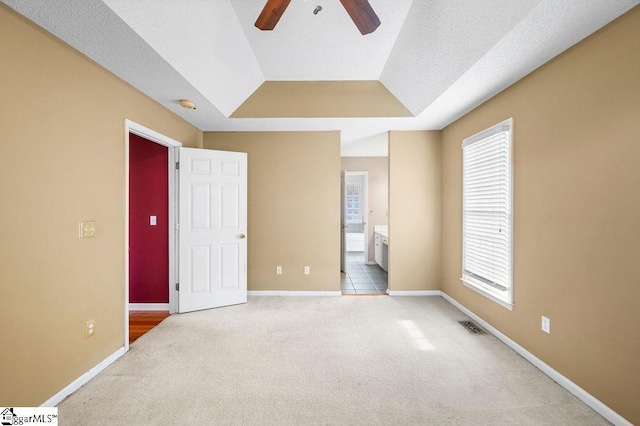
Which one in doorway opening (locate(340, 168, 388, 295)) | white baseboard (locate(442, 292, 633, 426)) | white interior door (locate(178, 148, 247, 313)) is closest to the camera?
white baseboard (locate(442, 292, 633, 426))

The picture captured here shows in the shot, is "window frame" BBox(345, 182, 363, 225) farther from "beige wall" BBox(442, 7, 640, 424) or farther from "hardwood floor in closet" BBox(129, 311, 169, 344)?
"hardwood floor in closet" BBox(129, 311, 169, 344)

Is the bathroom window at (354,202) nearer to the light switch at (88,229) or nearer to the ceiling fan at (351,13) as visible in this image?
the ceiling fan at (351,13)

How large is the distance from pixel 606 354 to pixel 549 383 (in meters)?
0.50

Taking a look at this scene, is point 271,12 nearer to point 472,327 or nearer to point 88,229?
point 88,229

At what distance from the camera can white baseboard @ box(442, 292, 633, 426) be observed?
5.13 feet

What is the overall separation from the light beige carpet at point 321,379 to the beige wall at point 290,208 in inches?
37.1

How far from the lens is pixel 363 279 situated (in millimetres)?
4914

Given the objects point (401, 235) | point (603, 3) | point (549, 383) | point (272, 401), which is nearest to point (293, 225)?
point (401, 235)

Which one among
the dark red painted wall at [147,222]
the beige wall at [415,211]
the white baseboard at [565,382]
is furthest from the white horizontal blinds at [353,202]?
the dark red painted wall at [147,222]

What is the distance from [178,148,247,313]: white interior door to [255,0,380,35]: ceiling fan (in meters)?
2.07

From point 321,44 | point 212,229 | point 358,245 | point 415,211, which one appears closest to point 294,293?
point 212,229

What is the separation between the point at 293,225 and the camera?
3.88 metres

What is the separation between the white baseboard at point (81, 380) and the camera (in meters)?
1.68

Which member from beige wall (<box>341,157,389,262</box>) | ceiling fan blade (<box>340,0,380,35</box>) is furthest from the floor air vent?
beige wall (<box>341,157,389,262</box>)
